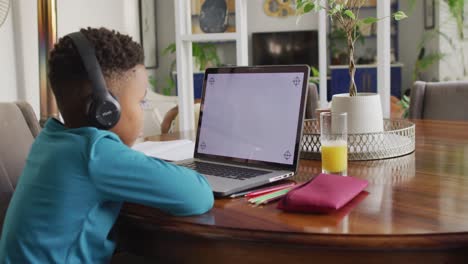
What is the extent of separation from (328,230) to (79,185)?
1.35 feet

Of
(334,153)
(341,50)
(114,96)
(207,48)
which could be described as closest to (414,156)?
(334,153)

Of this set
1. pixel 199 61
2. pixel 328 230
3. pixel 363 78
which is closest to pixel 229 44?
pixel 199 61

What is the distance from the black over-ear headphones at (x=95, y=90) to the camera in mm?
970

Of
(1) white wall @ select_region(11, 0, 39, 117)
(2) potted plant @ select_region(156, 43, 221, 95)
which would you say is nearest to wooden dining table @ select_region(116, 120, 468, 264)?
(1) white wall @ select_region(11, 0, 39, 117)

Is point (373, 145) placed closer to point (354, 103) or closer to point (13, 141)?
point (354, 103)

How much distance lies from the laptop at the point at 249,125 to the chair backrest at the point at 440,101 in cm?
126

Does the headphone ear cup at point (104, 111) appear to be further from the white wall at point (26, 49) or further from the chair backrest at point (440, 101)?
the white wall at point (26, 49)

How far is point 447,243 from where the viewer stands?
798mm

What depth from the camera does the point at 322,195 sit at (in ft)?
3.14

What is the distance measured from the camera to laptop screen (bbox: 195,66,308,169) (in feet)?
4.01

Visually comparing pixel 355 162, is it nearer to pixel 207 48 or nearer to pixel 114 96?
pixel 114 96

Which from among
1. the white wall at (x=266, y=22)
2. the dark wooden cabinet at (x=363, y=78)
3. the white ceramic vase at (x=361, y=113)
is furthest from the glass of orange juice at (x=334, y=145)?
the white wall at (x=266, y=22)

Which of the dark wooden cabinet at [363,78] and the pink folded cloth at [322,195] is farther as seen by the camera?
the dark wooden cabinet at [363,78]

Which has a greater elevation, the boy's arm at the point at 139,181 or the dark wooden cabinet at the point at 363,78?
the dark wooden cabinet at the point at 363,78
